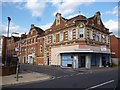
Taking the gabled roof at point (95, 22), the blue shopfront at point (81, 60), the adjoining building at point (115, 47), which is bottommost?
the blue shopfront at point (81, 60)

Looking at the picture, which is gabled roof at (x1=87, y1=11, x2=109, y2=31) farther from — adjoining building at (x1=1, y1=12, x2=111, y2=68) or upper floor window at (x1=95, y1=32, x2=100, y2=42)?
upper floor window at (x1=95, y1=32, x2=100, y2=42)

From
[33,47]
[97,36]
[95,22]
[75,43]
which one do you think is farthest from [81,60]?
[33,47]

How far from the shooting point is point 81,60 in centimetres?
3950

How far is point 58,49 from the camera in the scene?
1706 inches

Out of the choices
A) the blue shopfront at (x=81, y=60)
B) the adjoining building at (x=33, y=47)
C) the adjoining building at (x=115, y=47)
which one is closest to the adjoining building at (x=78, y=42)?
the blue shopfront at (x=81, y=60)

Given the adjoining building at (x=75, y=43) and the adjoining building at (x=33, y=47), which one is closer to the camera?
the adjoining building at (x=75, y=43)

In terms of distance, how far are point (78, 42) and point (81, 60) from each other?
3.60 meters

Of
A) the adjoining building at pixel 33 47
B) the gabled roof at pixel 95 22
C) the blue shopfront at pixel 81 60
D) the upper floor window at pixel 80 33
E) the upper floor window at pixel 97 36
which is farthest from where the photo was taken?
the adjoining building at pixel 33 47

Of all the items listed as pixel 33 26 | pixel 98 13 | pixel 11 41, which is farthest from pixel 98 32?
pixel 11 41

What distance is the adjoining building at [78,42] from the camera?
38.9 metres

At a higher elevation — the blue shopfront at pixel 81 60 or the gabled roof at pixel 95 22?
the gabled roof at pixel 95 22

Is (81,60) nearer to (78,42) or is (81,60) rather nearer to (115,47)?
(78,42)

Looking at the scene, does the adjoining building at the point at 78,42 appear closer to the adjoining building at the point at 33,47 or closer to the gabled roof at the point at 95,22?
the gabled roof at the point at 95,22

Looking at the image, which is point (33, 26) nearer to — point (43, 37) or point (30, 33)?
point (30, 33)
